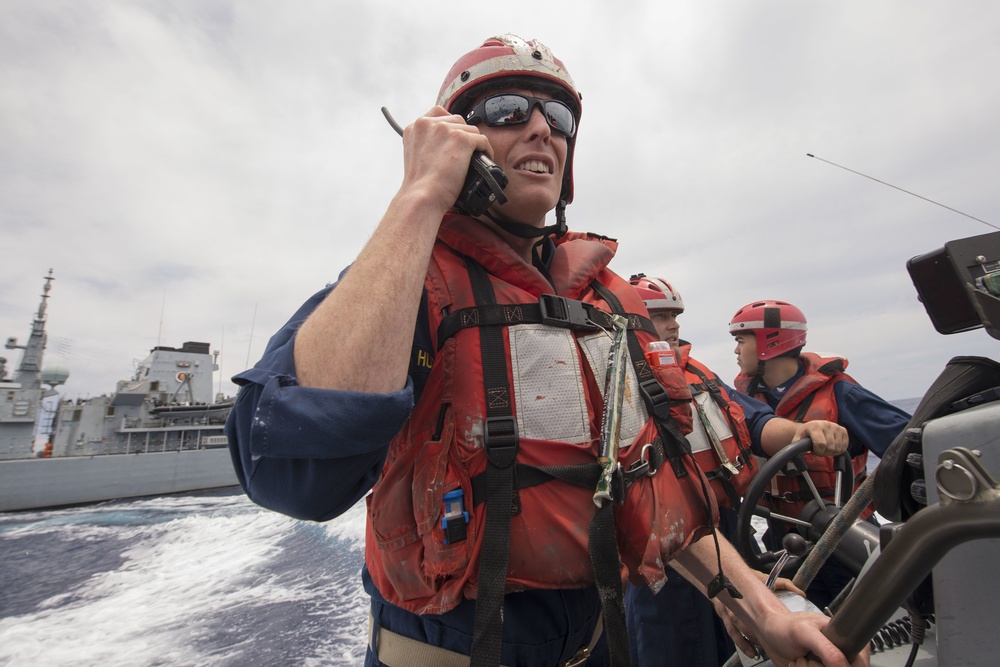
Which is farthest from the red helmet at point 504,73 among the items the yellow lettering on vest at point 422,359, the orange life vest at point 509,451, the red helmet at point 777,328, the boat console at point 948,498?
the red helmet at point 777,328

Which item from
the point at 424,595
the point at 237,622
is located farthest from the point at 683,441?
the point at 237,622

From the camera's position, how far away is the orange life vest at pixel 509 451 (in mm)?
1138

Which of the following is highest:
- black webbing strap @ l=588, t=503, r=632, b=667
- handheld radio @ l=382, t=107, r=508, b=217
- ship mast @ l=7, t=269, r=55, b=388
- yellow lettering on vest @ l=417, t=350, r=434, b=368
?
ship mast @ l=7, t=269, r=55, b=388

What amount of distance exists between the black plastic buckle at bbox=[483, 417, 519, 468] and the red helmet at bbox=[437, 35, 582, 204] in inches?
49.8

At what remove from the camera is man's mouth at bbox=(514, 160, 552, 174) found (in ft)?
5.18

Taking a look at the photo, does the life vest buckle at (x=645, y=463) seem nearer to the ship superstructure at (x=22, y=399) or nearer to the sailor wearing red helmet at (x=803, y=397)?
the sailor wearing red helmet at (x=803, y=397)

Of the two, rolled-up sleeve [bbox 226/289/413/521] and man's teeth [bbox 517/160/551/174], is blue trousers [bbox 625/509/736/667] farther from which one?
rolled-up sleeve [bbox 226/289/413/521]

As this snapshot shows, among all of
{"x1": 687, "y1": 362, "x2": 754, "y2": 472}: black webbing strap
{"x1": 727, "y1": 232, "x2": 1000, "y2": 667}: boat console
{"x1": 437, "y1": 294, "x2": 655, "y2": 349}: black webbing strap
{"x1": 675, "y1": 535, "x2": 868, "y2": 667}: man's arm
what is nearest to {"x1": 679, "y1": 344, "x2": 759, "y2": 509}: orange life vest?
{"x1": 687, "y1": 362, "x2": 754, "y2": 472}: black webbing strap

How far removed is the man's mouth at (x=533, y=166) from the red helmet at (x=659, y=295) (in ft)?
11.1

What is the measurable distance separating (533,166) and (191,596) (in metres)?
9.15

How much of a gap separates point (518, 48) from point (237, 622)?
7.17 m

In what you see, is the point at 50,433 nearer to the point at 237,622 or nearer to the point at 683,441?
the point at 237,622

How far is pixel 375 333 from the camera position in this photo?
0.92 m

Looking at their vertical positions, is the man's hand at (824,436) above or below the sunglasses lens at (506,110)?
below
